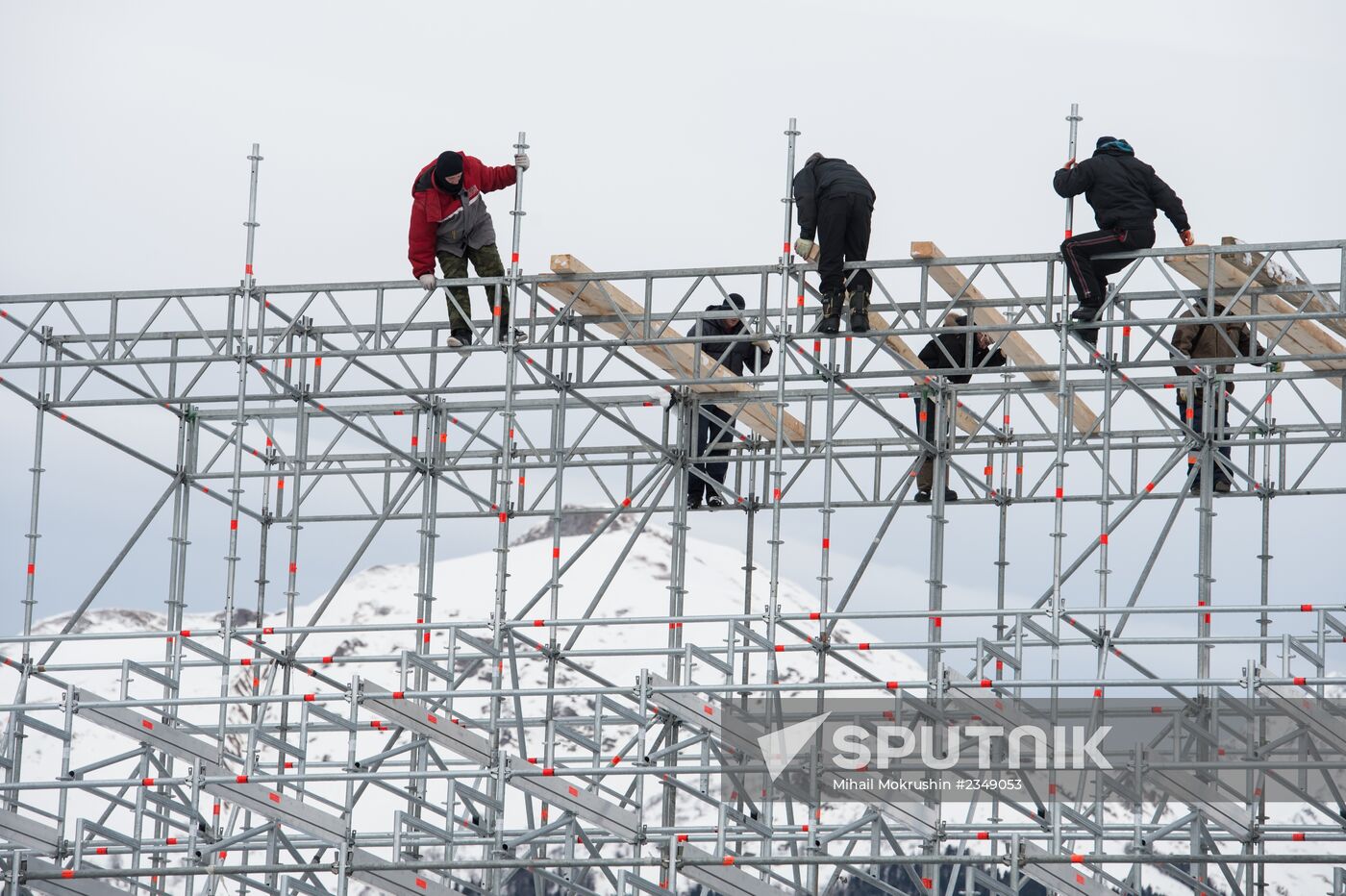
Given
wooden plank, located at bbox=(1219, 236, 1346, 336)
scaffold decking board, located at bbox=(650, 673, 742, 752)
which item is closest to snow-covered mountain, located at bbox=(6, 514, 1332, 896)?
scaffold decking board, located at bbox=(650, 673, 742, 752)

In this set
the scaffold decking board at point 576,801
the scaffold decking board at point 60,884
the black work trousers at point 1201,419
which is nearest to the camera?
the scaffold decking board at point 576,801

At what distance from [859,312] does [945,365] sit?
418 cm

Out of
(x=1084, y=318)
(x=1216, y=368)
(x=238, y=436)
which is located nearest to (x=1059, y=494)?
(x=1084, y=318)

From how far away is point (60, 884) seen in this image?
64.5 feet

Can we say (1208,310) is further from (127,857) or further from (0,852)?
(127,857)

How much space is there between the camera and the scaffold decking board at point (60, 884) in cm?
1952

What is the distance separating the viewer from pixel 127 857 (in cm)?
2745

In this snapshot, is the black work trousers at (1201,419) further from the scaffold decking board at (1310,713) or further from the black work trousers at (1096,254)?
the scaffold decking board at (1310,713)

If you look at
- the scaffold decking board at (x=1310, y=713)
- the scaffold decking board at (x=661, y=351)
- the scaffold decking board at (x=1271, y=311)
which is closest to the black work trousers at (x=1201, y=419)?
the scaffold decking board at (x=1271, y=311)

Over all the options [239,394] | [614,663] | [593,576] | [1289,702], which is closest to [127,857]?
[239,394]

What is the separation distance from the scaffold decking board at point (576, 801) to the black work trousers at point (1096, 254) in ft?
19.1

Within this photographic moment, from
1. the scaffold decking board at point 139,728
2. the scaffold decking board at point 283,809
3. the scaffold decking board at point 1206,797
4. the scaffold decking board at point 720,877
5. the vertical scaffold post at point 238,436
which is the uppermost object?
the vertical scaffold post at point 238,436

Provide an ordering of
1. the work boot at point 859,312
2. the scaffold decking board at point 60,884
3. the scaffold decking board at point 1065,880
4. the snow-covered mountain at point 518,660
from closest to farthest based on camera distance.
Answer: the scaffold decking board at point 1065,880
the work boot at point 859,312
the scaffold decking board at point 60,884
the snow-covered mountain at point 518,660

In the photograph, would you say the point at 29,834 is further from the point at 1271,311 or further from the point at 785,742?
the point at 1271,311
